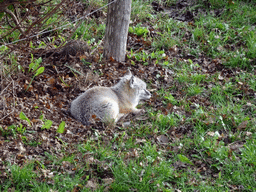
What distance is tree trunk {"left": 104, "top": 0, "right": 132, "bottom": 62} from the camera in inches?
249

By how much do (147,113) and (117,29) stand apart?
7.13 feet

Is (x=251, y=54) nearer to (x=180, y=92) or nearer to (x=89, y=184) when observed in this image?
(x=180, y=92)

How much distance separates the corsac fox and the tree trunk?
3.93ft

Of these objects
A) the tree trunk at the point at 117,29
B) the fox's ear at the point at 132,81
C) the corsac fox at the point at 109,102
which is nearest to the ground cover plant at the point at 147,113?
the corsac fox at the point at 109,102

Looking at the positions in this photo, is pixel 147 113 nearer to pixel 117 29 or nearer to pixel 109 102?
pixel 109 102

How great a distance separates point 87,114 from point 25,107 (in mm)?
→ 1091

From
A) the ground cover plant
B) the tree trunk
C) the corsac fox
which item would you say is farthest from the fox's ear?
the tree trunk

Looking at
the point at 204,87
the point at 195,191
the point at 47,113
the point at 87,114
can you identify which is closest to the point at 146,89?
the point at 204,87

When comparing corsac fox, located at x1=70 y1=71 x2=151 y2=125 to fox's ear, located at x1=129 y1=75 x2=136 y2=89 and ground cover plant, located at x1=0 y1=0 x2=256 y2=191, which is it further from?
ground cover plant, located at x1=0 y1=0 x2=256 y2=191

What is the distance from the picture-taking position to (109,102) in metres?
5.14

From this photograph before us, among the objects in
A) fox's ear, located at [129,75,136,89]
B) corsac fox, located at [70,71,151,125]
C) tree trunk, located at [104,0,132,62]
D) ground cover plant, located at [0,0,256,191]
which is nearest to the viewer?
ground cover plant, located at [0,0,256,191]

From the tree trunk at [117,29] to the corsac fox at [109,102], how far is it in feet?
3.93

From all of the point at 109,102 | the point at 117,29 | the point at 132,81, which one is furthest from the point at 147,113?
the point at 117,29

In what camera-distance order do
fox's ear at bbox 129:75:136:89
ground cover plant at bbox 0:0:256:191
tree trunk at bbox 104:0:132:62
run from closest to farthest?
ground cover plant at bbox 0:0:256:191 → fox's ear at bbox 129:75:136:89 → tree trunk at bbox 104:0:132:62
